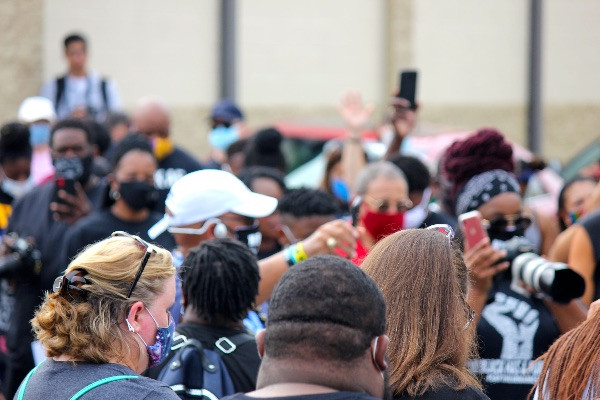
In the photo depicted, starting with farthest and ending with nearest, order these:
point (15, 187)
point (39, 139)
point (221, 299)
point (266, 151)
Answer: point (266, 151)
point (39, 139)
point (15, 187)
point (221, 299)

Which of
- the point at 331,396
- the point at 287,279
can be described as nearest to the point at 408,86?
the point at 287,279

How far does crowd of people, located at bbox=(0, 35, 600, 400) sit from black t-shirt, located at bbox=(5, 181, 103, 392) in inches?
0.5

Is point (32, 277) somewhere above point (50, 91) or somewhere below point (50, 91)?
below

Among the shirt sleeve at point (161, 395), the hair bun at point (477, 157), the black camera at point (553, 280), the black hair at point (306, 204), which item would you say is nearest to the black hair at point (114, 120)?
the black hair at point (306, 204)

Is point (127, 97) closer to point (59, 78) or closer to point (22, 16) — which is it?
point (22, 16)

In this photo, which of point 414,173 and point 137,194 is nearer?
point 137,194

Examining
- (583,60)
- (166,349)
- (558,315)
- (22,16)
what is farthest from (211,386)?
(583,60)

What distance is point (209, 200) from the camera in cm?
462

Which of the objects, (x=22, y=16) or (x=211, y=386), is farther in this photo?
(x=22, y=16)

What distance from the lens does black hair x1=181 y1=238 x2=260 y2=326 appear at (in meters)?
3.65

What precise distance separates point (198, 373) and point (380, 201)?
2.05 metres

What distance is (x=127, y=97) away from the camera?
46.3 feet

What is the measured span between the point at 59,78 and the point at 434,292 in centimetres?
903

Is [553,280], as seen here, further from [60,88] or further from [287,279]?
[60,88]
